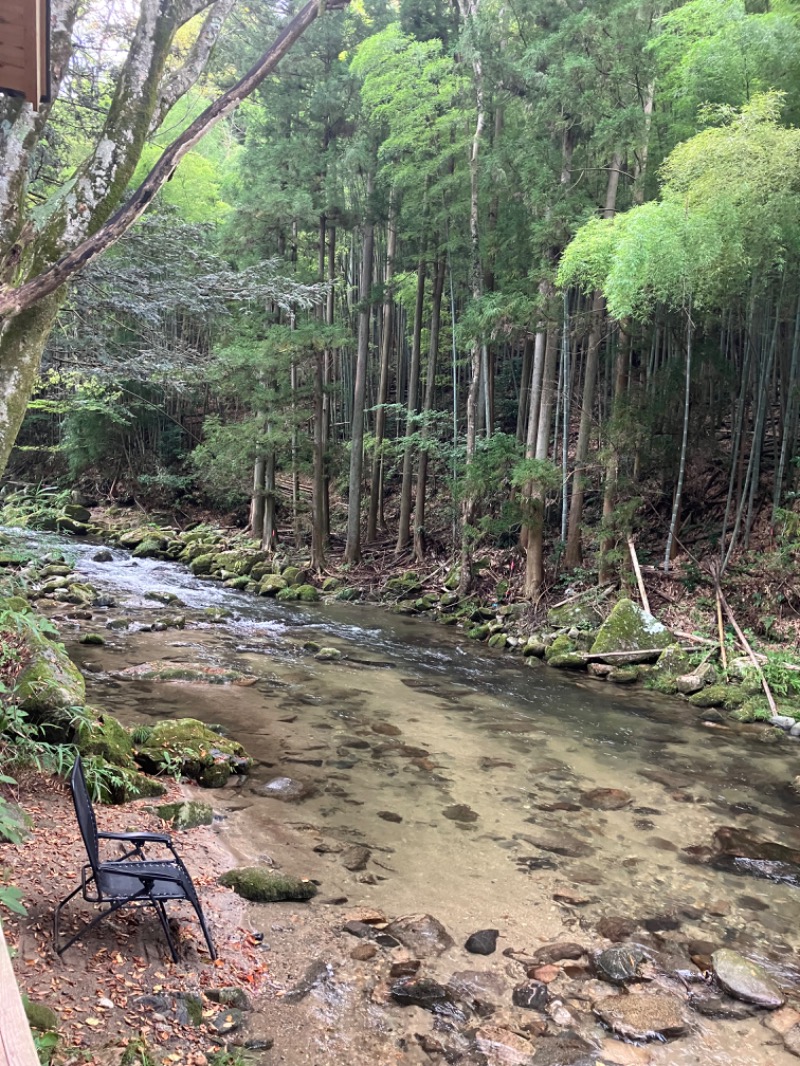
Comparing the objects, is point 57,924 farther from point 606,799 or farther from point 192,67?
point 192,67

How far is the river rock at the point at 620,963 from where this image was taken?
3.11m

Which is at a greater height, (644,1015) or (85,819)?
(85,819)

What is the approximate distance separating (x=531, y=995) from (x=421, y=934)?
583mm

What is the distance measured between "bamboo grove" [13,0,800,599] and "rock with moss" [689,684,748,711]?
87.9 inches

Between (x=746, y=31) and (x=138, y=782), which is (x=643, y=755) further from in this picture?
(x=746, y=31)

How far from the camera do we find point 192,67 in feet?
12.9

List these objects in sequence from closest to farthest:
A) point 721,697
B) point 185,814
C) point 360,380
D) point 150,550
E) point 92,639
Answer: point 185,814 < point 721,697 < point 92,639 < point 360,380 < point 150,550

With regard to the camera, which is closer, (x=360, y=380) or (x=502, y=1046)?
(x=502, y=1046)

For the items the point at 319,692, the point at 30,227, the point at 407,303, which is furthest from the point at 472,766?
the point at 407,303

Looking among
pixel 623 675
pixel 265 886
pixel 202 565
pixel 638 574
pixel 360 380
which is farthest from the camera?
pixel 202 565

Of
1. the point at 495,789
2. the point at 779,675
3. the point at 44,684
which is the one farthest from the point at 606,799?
the point at 44,684

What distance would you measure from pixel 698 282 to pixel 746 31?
276 centimetres

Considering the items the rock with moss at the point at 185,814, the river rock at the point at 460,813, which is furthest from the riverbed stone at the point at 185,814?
the river rock at the point at 460,813

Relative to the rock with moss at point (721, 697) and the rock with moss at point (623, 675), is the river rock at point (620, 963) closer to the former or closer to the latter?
the rock with moss at point (721, 697)
